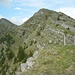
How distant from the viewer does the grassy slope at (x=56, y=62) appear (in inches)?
816

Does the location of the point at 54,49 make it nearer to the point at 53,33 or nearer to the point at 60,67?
the point at 60,67

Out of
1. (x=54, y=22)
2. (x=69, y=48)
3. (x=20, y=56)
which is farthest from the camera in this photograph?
(x=20, y=56)

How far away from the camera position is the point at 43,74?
20516mm

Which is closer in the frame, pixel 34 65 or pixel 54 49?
pixel 34 65

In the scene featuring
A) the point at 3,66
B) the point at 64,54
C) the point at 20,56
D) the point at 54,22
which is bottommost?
the point at 3,66

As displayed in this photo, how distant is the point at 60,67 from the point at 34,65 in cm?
353

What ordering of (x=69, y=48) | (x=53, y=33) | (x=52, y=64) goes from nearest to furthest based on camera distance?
(x=52, y=64), (x=69, y=48), (x=53, y=33)

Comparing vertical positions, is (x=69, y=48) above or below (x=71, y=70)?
above

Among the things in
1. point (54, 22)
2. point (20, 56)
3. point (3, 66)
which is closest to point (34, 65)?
point (54, 22)

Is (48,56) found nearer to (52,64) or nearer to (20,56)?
(52,64)

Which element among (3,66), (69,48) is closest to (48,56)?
(69,48)

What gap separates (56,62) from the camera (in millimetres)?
22359

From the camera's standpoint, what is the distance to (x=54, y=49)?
85.0ft

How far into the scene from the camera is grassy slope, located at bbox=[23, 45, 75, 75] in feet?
68.0
